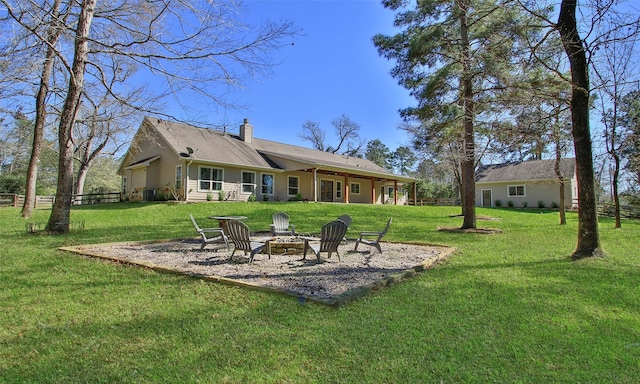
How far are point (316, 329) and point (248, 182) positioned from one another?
62.3 ft

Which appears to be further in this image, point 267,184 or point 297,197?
point 297,197

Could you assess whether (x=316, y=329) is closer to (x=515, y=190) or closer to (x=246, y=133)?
(x=246, y=133)

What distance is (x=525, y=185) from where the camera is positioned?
29.3m

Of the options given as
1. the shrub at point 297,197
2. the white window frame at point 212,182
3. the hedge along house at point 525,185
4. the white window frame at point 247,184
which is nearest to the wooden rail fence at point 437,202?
the hedge along house at point 525,185

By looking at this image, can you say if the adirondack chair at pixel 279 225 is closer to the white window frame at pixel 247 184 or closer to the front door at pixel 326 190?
the white window frame at pixel 247 184

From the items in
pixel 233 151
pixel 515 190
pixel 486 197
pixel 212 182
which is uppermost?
pixel 233 151

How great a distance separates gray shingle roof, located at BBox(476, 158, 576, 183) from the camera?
26525 mm

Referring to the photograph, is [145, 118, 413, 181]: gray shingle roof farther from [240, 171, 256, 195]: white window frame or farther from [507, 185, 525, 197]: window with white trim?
[507, 185, 525, 197]: window with white trim

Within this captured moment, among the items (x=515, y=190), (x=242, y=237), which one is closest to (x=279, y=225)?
(x=242, y=237)

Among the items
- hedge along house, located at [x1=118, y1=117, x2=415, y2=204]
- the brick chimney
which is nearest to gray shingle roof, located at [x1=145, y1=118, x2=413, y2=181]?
hedge along house, located at [x1=118, y1=117, x2=415, y2=204]

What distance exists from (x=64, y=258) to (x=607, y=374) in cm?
794

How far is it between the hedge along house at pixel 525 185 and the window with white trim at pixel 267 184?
20093 mm

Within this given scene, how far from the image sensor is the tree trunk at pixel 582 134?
22.6 feet

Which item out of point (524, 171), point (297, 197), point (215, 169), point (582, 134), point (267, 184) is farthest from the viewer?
point (524, 171)
